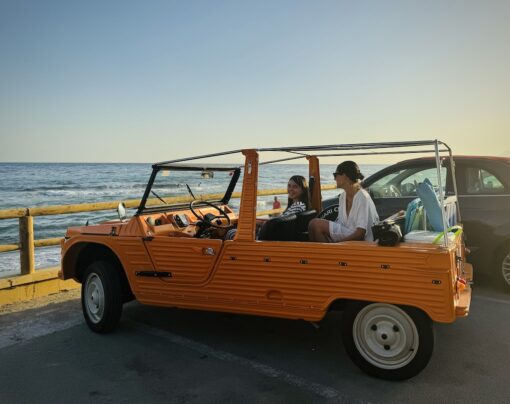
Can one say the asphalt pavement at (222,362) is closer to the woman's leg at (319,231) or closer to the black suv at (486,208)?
the black suv at (486,208)

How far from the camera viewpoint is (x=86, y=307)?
14.9ft

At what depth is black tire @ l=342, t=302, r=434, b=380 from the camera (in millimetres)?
3188

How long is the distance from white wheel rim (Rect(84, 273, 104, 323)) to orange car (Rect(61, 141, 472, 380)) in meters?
0.01

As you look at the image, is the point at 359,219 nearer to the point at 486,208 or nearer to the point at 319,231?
the point at 319,231

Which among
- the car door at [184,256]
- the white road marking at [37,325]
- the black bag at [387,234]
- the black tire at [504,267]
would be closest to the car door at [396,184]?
the black tire at [504,267]

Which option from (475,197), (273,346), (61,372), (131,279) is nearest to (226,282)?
(273,346)

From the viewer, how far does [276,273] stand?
359 cm

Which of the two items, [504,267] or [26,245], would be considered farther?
[26,245]

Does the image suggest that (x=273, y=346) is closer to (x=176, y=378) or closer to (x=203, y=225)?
(x=176, y=378)

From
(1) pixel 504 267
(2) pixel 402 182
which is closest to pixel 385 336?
(1) pixel 504 267

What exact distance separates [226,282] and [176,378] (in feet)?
2.78

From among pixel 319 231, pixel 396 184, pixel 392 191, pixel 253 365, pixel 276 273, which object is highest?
pixel 396 184

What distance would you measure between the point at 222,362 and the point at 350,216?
1.67 m

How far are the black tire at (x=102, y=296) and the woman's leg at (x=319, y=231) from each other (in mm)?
1950
